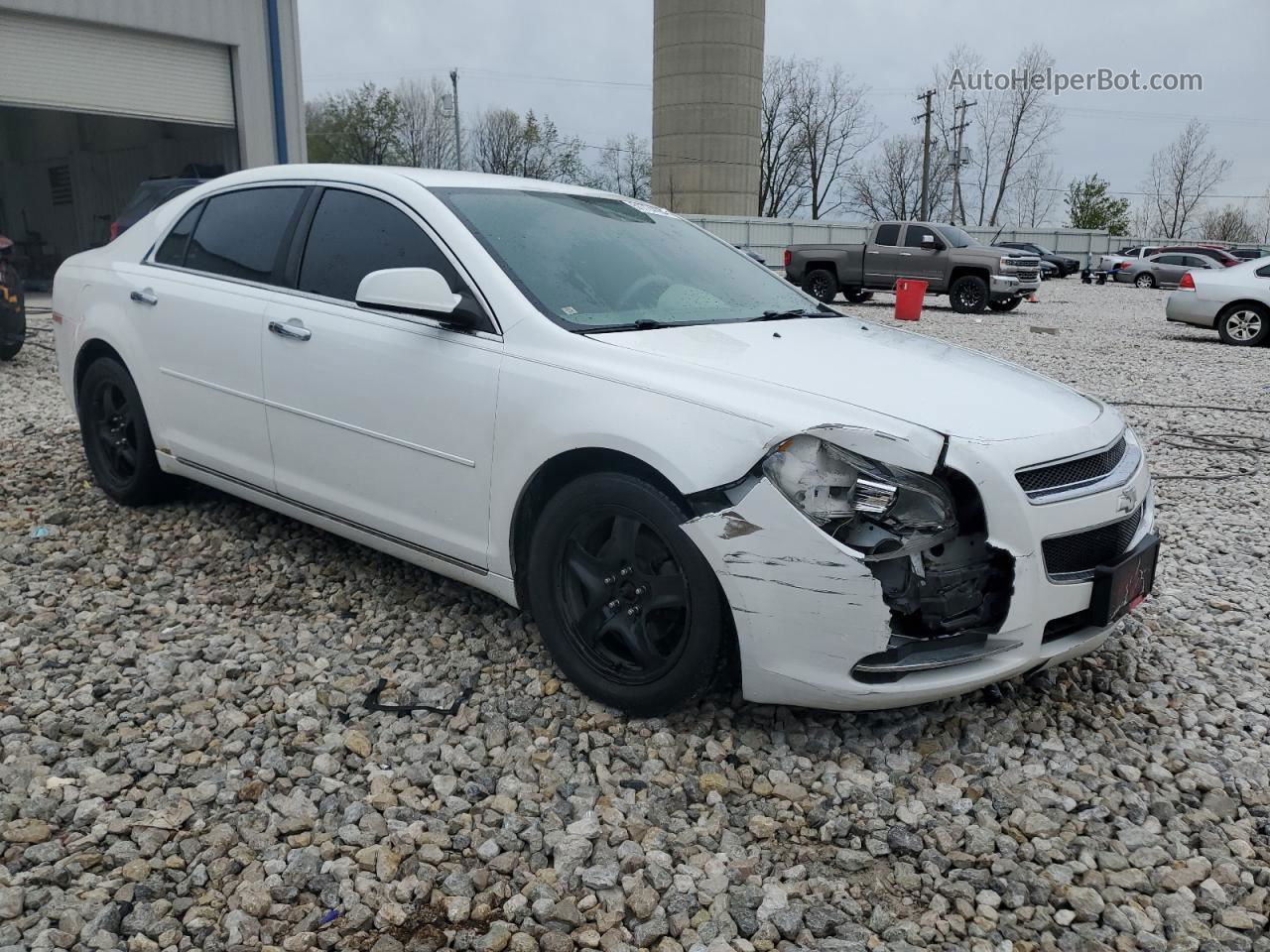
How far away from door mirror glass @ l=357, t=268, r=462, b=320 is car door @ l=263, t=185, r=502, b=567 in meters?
0.14

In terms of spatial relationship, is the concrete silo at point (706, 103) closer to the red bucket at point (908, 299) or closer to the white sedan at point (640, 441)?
the red bucket at point (908, 299)

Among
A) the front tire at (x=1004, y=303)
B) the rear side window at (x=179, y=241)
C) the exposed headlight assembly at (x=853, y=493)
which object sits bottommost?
the front tire at (x=1004, y=303)

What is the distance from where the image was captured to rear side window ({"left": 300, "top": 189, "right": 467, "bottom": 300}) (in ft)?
11.7

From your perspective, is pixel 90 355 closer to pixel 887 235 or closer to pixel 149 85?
pixel 149 85

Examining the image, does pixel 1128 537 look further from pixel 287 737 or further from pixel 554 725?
pixel 287 737

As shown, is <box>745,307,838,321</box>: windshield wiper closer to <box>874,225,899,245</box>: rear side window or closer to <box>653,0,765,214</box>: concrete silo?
<box>874,225,899,245</box>: rear side window

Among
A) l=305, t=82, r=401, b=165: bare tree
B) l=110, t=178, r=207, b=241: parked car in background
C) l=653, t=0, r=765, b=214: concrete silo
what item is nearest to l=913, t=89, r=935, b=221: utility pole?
l=653, t=0, r=765, b=214: concrete silo

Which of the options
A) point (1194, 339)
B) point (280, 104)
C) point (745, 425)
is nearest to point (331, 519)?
point (745, 425)

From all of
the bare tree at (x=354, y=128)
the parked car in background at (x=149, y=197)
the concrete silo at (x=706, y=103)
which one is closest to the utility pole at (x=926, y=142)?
the concrete silo at (x=706, y=103)

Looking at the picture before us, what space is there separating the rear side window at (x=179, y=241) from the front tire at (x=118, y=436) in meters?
0.55

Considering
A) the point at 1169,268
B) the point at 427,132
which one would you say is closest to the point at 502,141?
the point at 427,132

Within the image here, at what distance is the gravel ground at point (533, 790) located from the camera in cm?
229

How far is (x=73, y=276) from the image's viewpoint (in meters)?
4.96

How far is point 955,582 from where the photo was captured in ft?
8.86
